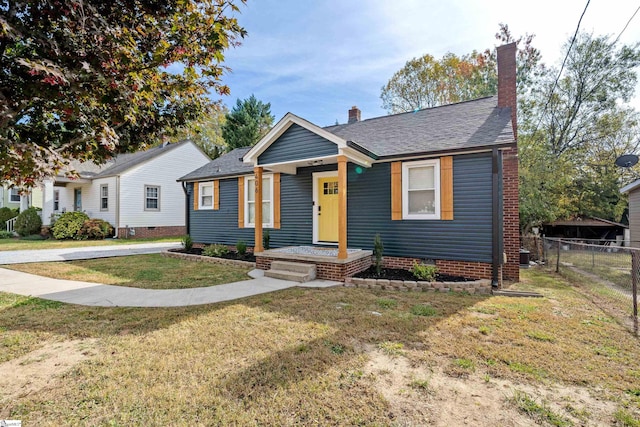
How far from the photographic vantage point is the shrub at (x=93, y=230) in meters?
15.6

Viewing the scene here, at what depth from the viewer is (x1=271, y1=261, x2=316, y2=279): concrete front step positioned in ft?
22.5

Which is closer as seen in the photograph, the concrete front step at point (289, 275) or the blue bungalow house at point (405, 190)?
the blue bungalow house at point (405, 190)

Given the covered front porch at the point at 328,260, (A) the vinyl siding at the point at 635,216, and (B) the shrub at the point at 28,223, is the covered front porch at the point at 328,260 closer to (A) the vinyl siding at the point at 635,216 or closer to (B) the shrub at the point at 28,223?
(A) the vinyl siding at the point at 635,216

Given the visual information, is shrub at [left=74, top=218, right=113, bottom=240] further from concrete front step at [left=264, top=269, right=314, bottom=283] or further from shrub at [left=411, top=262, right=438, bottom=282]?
shrub at [left=411, top=262, right=438, bottom=282]

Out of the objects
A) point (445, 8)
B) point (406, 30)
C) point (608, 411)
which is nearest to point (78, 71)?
point (608, 411)

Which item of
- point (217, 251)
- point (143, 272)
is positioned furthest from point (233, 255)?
point (143, 272)

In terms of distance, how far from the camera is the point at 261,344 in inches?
134

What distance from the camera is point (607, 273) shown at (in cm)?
618

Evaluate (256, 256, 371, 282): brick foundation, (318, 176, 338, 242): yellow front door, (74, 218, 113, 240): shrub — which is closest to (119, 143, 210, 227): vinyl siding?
(74, 218, 113, 240): shrub

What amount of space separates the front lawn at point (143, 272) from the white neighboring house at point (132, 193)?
7.77 metres

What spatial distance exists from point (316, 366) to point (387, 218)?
5.16 metres

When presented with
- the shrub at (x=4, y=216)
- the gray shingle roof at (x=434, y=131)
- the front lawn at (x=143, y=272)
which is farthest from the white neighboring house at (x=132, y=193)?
the gray shingle roof at (x=434, y=131)

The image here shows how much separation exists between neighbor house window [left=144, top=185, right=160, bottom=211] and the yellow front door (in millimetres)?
13052

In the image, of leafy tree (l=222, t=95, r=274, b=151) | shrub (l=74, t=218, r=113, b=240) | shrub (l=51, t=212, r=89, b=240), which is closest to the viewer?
shrub (l=51, t=212, r=89, b=240)
